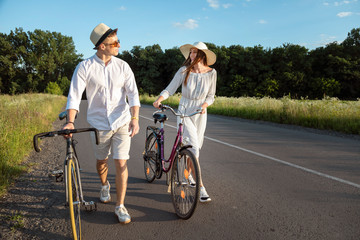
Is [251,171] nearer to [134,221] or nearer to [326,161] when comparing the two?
[326,161]

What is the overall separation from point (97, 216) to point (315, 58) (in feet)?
212

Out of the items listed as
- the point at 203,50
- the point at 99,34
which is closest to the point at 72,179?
the point at 99,34

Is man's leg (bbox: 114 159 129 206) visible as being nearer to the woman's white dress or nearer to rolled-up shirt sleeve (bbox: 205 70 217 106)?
the woman's white dress

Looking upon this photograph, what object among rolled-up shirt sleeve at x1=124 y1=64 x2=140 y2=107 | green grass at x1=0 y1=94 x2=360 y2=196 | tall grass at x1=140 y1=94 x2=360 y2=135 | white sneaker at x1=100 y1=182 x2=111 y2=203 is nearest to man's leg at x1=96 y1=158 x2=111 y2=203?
white sneaker at x1=100 y1=182 x2=111 y2=203

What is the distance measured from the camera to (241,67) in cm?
6406

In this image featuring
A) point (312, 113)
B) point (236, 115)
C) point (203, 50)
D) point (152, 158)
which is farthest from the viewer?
point (236, 115)

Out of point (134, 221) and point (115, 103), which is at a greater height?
point (115, 103)

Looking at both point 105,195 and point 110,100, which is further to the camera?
point 105,195

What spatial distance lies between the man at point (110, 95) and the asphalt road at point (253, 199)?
1.24 ft

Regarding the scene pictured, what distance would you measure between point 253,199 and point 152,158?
5.55 ft

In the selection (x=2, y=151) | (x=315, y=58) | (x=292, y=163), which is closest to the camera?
(x=2, y=151)

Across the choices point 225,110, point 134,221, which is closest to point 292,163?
point 134,221

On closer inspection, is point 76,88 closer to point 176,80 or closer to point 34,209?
point 176,80

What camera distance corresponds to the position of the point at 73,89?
2.82 meters
